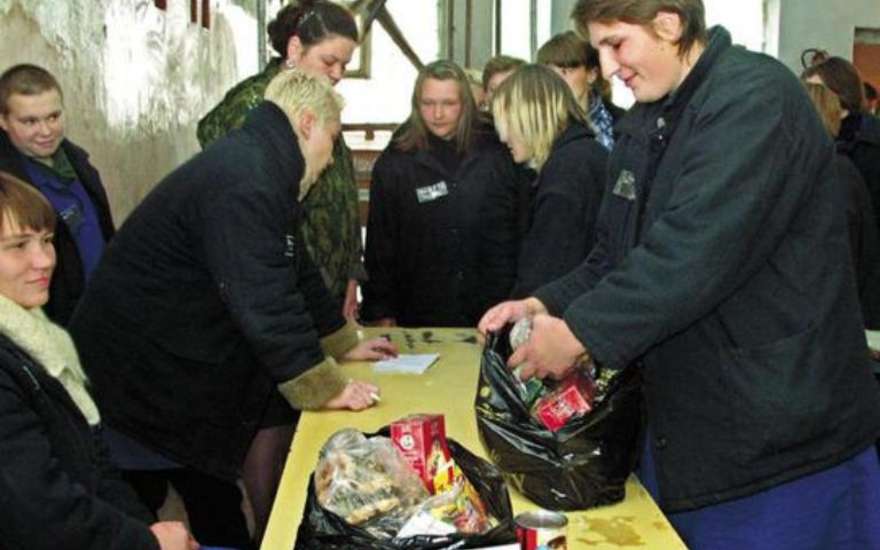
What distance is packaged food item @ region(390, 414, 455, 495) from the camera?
1.63 meters

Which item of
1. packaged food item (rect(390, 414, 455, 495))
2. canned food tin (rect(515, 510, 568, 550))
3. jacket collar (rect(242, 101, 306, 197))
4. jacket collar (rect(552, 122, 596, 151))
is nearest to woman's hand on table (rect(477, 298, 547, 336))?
packaged food item (rect(390, 414, 455, 495))

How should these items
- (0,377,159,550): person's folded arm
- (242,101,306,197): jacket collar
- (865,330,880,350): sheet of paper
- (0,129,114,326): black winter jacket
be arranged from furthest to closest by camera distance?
(865,330,880,350): sheet of paper < (0,129,114,326): black winter jacket < (242,101,306,197): jacket collar < (0,377,159,550): person's folded arm

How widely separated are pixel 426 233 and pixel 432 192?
0.15 meters

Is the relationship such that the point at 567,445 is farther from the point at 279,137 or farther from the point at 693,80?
the point at 279,137

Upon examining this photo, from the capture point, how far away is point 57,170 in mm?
3135

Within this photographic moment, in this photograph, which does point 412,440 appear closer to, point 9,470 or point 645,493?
point 645,493

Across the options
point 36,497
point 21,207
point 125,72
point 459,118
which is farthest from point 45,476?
point 125,72

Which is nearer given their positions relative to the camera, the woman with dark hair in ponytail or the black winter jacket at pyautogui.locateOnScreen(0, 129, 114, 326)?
the black winter jacket at pyautogui.locateOnScreen(0, 129, 114, 326)

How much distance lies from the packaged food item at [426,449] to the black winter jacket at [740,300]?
29 centimetres

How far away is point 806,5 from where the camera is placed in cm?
945

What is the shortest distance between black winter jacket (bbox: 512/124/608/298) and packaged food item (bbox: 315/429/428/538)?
4.68ft

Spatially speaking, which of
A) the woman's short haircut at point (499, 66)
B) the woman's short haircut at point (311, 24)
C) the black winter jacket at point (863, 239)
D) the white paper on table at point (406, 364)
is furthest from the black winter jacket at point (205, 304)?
the woman's short haircut at point (499, 66)

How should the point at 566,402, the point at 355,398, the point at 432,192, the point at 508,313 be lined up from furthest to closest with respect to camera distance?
the point at 432,192 < the point at 355,398 < the point at 508,313 < the point at 566,402

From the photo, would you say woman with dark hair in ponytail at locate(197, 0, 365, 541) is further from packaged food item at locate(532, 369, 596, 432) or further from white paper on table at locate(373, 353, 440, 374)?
packaged food item at locate(532, 369, 596, 432)
